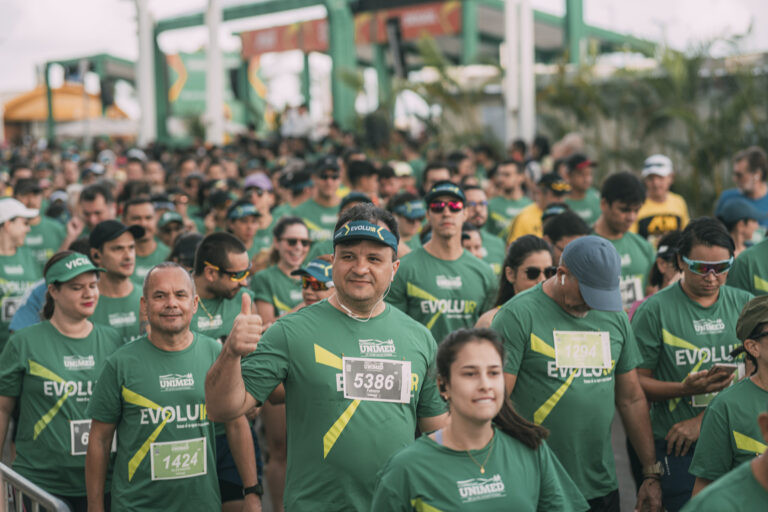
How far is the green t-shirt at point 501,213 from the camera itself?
10.5m

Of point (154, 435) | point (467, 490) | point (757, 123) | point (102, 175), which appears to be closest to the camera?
point (467, 490)

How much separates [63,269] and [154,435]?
1.38 m

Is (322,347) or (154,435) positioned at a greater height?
→ (322,347)

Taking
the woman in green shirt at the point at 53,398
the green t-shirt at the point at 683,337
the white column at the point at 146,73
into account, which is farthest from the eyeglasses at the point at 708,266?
the white column at the point at 146,73

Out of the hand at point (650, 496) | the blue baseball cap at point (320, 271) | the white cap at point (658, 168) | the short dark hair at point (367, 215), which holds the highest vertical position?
the white cap at point (658, 168)

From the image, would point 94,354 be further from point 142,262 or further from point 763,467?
point 763,467

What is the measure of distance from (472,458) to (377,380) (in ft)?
2.19

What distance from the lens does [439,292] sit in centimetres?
627

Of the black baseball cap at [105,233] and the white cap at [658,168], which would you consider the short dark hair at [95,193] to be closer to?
the black baseball cap at [105,233]

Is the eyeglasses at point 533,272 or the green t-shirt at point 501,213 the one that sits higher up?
the green t-shirt at point 501,213

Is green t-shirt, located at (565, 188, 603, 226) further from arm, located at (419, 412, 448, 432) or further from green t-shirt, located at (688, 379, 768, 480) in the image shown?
arm, located at (419, 412, 448, 432)

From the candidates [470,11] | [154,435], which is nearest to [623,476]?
[154,435]

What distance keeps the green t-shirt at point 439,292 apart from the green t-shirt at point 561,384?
1587mm

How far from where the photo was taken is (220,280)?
20.0ft
